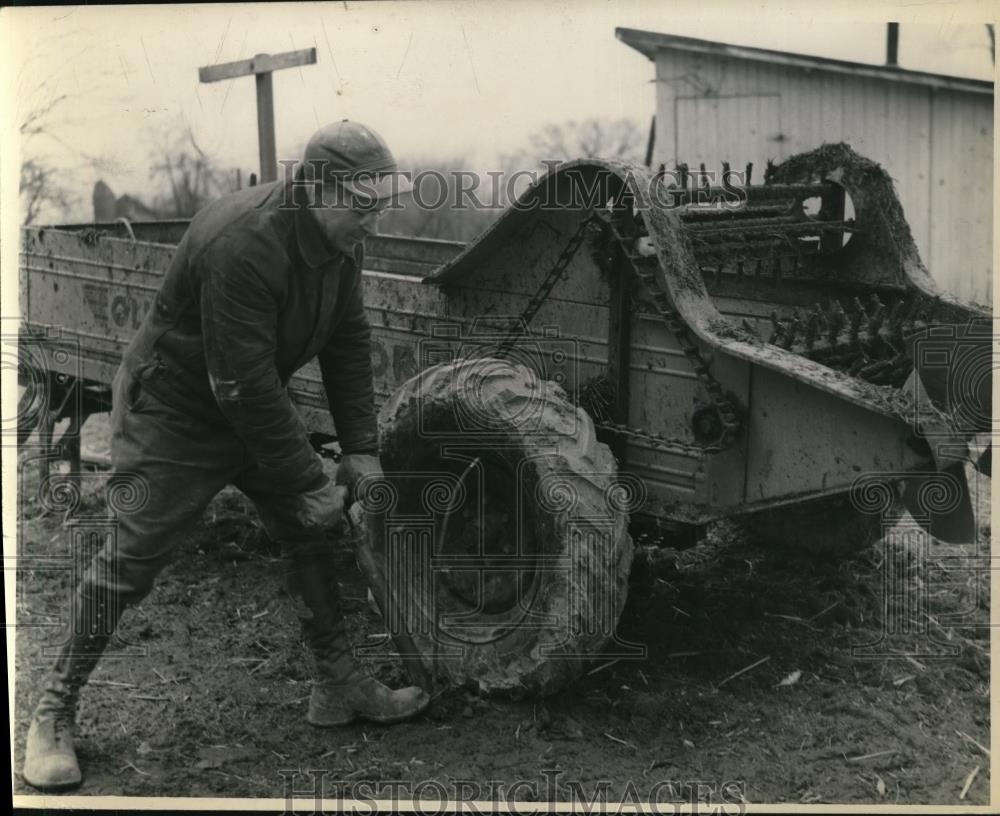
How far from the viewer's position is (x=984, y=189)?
844 cm

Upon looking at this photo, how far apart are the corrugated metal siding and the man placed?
15.1 feet

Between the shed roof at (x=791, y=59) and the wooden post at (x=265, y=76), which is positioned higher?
the shed roof at (x=791, y=59)

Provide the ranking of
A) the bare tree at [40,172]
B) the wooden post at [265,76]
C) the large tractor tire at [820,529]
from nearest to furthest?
the bare tree at [40,172], the wooden post at [265,76], the large tractor tire at [820,529]

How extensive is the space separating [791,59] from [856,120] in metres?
0.61

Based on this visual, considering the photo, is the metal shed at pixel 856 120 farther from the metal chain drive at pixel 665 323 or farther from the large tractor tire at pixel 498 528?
the large tractor tire at pixel 498 528

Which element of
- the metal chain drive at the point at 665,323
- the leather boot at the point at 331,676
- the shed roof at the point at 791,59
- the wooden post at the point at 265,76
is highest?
the shed roof at the point at 791,59

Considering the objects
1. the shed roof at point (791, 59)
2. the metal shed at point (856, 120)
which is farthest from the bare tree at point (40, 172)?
the metal shed at point (856, 120)

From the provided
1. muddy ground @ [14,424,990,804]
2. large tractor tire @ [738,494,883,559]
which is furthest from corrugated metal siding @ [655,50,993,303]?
muddy ground @ [14,424,990,804]

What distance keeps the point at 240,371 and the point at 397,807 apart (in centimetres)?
149

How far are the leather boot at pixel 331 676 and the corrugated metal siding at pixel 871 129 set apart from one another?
15.1 feet

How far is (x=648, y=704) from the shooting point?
460 centimetres

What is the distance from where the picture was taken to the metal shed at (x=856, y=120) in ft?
27.2

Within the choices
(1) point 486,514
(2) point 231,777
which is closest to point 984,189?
(1) point 486,514

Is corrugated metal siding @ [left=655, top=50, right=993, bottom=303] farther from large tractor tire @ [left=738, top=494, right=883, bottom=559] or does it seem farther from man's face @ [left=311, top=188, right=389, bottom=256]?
man's face @ [left=311, top=188, right=389, bottom=256]
